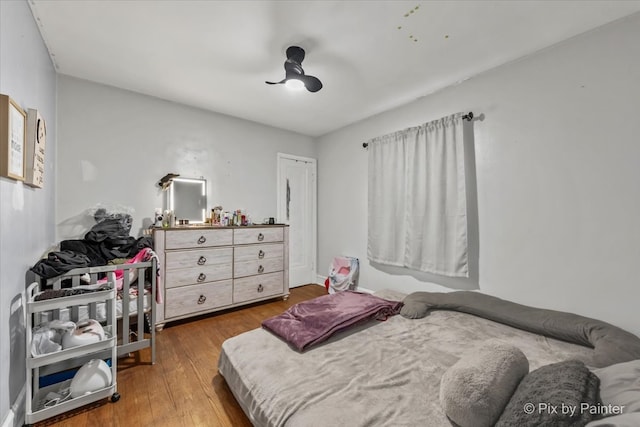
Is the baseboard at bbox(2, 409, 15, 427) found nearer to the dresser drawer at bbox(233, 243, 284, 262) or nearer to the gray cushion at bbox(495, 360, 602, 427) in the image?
the dresser drawer at bbox(233, 243, 284, 262)

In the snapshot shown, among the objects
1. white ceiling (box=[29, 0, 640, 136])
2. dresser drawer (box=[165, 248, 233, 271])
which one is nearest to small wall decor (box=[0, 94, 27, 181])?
white ceiling (box=[29, 0, 640, 136])

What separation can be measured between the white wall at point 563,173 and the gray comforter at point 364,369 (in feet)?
1.90

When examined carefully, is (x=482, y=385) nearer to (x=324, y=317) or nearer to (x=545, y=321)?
(x=324, y=317)

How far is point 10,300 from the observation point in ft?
4.42

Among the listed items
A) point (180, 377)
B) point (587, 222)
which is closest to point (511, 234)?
point (587, 222)

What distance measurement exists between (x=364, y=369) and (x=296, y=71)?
218cm

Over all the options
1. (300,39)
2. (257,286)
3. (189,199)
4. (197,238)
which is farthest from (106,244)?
(300,39)

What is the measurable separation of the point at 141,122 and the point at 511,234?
3.99 metres

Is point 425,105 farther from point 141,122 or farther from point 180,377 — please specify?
point 180,377

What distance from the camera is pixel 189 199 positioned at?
3.19 metres

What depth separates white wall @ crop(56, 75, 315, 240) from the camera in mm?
2557

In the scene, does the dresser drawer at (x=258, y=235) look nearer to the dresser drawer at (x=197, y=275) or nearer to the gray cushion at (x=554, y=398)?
the dresser drawer at (x=197, y=275)

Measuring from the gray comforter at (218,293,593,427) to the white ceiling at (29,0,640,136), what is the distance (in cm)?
212

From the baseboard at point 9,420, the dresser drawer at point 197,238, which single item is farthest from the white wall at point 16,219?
the dresser drawer at point 197,238
